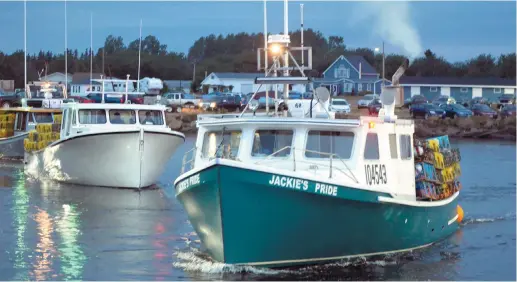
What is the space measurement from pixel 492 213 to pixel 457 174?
4.71 meters

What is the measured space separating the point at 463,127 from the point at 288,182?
164ft

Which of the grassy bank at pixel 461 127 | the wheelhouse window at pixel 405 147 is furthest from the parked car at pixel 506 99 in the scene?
the wheelhouse window at pixel 405 147

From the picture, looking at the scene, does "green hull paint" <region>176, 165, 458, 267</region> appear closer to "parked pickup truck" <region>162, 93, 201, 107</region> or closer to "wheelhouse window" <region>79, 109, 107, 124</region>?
"wheelhouse window" <region>79, 109, 107, 124</region>

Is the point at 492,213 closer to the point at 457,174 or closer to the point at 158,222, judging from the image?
the point at 457,174

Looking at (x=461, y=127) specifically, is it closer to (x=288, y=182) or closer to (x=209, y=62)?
(x=288, y=182)

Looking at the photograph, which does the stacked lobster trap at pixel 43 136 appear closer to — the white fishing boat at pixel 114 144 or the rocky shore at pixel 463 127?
the white fishing boat at pixel 114 144

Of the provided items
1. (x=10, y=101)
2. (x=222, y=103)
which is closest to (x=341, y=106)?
(x=222, y=103)

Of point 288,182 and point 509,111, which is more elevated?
point 509,111

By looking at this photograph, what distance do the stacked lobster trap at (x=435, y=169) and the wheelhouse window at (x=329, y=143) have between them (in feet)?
11.1

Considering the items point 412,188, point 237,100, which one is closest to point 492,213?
point 412,188

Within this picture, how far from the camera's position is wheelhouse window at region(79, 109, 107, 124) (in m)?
33.1

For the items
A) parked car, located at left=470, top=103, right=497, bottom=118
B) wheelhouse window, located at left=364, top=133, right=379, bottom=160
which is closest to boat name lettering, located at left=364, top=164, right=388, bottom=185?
wheelhouse window, located at left=364, top=133, right=379, bottom=160

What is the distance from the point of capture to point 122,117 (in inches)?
1302

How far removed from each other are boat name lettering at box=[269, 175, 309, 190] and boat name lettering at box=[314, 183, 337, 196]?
0.23 m
